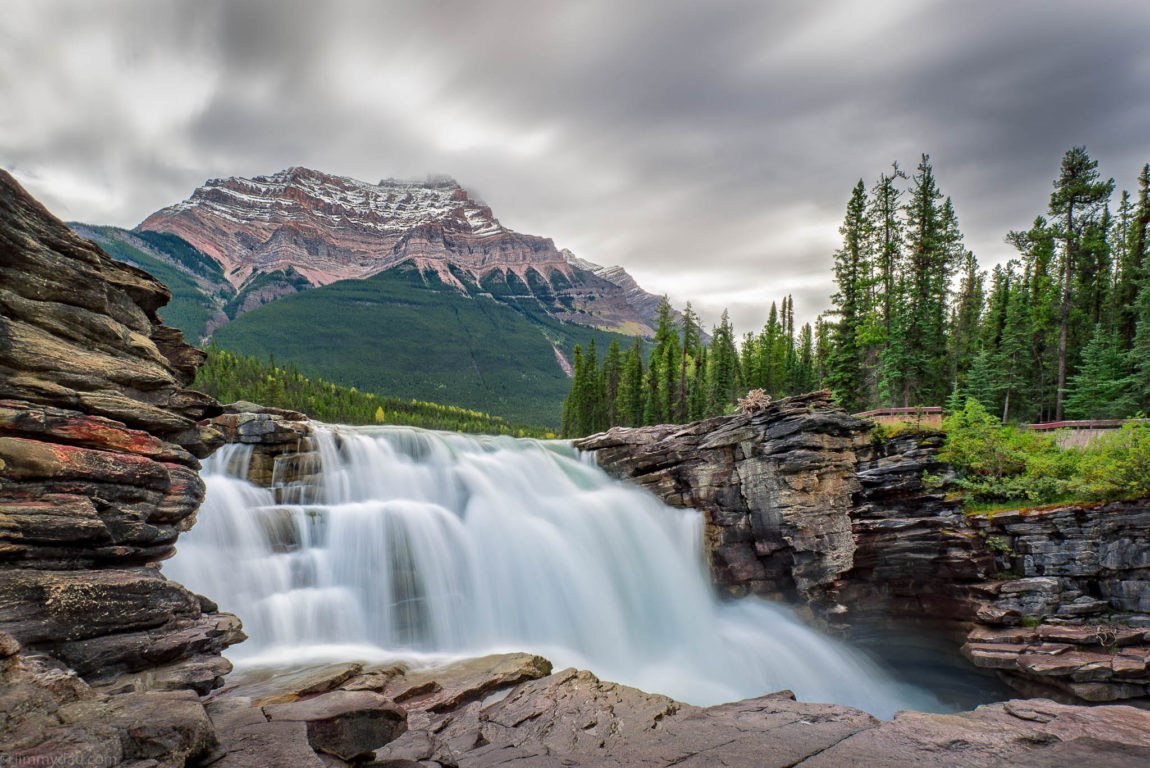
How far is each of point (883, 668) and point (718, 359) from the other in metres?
37.1

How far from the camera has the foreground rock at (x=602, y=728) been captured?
6078mm

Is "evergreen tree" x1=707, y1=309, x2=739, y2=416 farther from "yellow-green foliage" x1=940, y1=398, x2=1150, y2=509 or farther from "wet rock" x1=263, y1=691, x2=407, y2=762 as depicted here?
"wet rock" x1=263, y1=691, x2=407, y2=762

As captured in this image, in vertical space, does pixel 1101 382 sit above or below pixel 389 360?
below

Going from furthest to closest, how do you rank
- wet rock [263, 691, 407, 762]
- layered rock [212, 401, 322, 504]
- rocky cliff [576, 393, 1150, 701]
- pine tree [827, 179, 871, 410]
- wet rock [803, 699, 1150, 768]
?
pine tree [827, 179, 871, 410] < layered rock [212, 401, 322, 504] < rocky cliff [576, 393, 1150, 701] < wet rock [803, 699, 1150, 768] < wet rock [263, 691, 407, 762]

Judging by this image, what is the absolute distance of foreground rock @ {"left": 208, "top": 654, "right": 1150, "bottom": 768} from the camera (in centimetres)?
608

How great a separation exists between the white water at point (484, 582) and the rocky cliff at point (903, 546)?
1.70 meters

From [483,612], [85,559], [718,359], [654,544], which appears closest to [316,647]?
[483,612]

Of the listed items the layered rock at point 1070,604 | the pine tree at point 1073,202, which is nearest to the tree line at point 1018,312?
the pine tree at point 1073,202

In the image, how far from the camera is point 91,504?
7152 mm

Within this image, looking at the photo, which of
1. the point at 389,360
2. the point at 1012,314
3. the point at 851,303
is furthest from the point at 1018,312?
the point at 389,360

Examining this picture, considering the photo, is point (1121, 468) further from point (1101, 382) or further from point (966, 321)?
point (966, 321)

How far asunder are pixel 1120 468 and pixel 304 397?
9109 centimetres

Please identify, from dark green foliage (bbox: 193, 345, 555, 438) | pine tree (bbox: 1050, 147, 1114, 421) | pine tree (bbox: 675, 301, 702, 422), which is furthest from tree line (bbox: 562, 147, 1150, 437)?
dark green foliage (bbox: 193, 345, 555, 438)

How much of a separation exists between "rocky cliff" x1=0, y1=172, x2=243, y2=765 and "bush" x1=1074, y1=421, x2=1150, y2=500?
21917 mm
